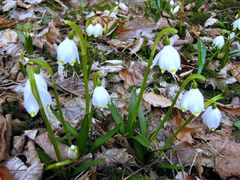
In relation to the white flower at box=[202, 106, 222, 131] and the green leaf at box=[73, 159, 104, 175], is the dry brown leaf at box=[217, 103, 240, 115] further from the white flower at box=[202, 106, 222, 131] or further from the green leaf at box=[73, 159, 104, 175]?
the green leaf at box=[73, 159, 104, 175]

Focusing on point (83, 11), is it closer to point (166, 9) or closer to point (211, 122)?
point (166, 9)

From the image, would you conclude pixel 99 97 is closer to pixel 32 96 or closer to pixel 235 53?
pixel 32 96

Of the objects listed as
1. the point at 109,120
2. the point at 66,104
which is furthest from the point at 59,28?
the point at 109,120

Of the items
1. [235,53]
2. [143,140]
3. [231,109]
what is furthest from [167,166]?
[235,53]

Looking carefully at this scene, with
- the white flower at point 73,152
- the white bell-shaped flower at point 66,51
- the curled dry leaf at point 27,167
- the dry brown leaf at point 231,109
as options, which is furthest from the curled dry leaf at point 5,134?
the dry brown leaf at point 231,109

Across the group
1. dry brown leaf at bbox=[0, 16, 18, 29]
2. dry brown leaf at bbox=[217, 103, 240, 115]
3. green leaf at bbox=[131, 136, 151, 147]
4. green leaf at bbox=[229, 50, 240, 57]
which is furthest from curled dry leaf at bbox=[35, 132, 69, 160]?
green leaf at bbox=[229, 50, 240, 57]
